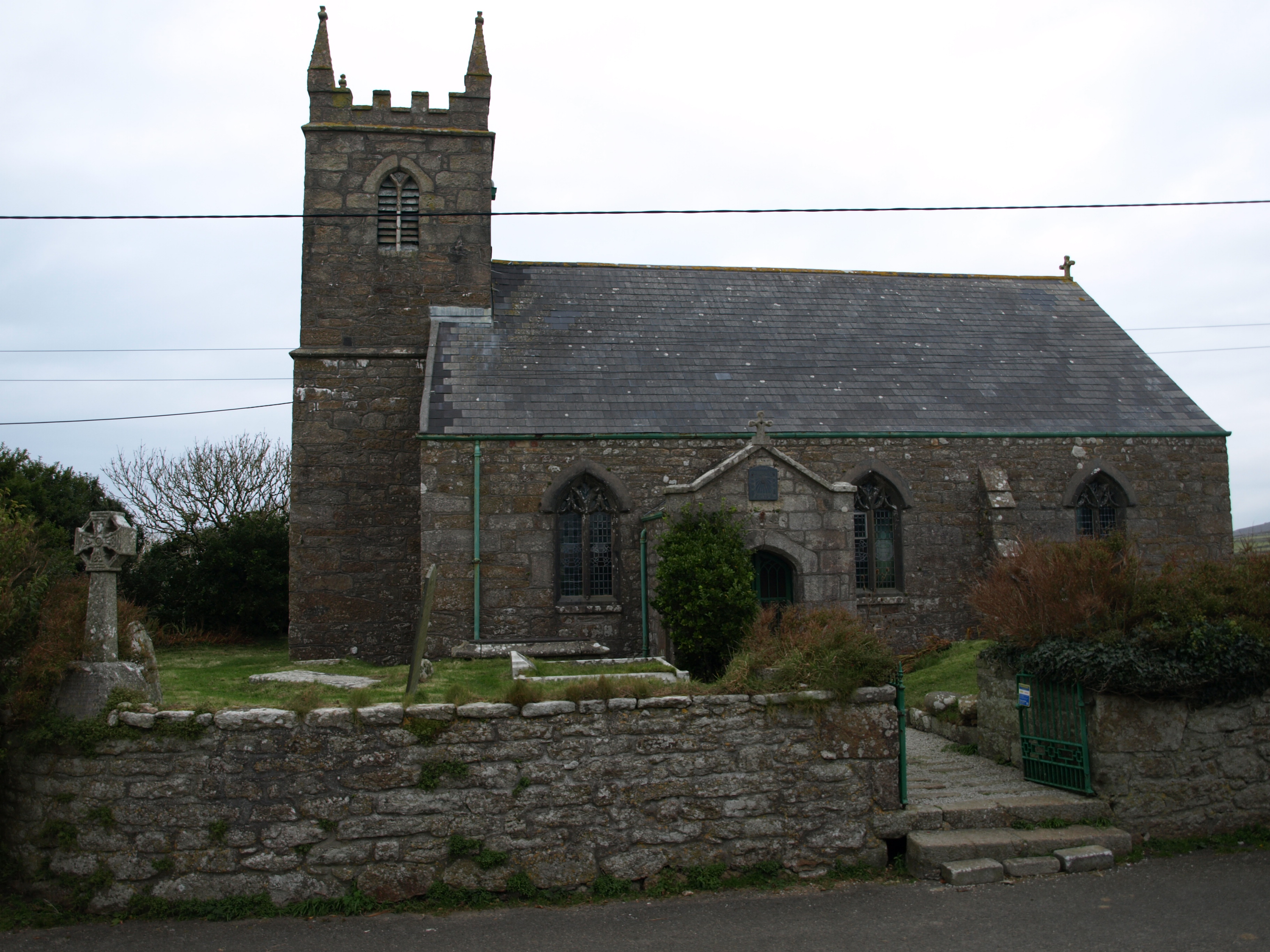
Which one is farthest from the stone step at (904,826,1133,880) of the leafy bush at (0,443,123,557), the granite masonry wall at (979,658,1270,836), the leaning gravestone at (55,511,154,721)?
the leafy bush at (0,443,123,557)

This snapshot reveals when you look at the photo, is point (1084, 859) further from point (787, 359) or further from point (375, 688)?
point (787, 359)

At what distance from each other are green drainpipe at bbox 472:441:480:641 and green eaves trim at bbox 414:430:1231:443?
17.5 inches

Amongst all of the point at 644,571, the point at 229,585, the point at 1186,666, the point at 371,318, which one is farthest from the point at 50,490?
the point at 1186,666

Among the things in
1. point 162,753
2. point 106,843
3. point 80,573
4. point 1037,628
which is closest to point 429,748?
point 162,753

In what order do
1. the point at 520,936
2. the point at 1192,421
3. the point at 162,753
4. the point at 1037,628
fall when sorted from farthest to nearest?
the point at 1192,421 → the point at 1037,628 → the point at 162,753 → the point at 520,936

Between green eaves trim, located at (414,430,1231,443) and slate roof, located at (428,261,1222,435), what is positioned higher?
slate roof, located at (428,261,1222,435)

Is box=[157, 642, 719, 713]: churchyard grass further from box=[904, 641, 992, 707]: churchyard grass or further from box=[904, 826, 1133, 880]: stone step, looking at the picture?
box=[904, 641, 992, 707]: churchyard grass

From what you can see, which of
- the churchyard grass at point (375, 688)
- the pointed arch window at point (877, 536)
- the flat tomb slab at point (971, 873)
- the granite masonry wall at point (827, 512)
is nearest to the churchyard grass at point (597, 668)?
the churchyard grass at point (375, 688)

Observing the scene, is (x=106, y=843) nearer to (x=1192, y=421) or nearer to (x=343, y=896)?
(x=343, y=896)

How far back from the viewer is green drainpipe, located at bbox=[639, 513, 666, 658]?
14977 millimetres

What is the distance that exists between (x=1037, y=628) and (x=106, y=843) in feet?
26.9

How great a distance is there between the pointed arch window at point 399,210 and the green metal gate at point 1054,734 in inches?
545

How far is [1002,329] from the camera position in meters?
20.1

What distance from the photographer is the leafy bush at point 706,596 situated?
12.9 meters
